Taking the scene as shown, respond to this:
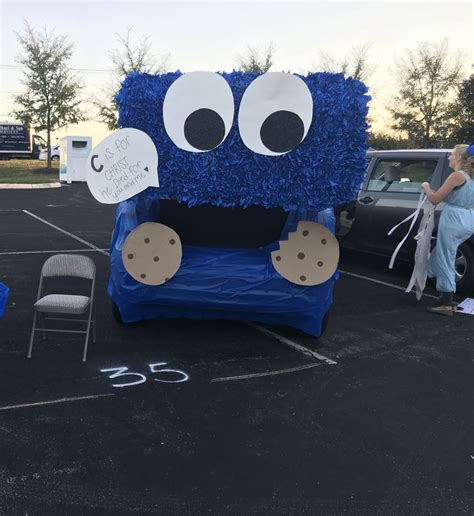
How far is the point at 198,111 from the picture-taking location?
3.66m

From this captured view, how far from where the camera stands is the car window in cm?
667

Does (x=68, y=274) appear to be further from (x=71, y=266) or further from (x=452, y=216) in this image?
(x=452, y=216)

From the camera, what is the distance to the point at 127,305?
4.32 m

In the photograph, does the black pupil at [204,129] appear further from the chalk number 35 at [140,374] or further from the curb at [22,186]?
the curb at [22,186]

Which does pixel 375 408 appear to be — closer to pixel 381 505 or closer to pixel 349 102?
pixel 381 505

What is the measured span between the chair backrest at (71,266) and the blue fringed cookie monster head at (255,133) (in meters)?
1.00

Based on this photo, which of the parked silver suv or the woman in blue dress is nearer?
the woman in blue dress

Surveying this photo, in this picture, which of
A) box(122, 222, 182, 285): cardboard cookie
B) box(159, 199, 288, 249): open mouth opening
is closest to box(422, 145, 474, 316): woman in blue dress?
box(159, 199, 288, 249): open mouth opening

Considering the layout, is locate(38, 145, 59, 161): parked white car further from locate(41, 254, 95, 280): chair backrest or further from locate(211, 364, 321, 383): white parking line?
locate(211, 364, 321, 383): white parking line

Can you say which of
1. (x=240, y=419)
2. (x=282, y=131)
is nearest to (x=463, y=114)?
(x=282, y=131)

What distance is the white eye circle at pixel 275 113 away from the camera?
11.7 feet

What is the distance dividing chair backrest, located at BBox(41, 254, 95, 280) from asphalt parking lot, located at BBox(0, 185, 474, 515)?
0.54m

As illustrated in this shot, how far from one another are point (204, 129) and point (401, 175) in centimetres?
409

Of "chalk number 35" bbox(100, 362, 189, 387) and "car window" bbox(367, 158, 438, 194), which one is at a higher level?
"car window" bbox(367, 158, 438, 194)
